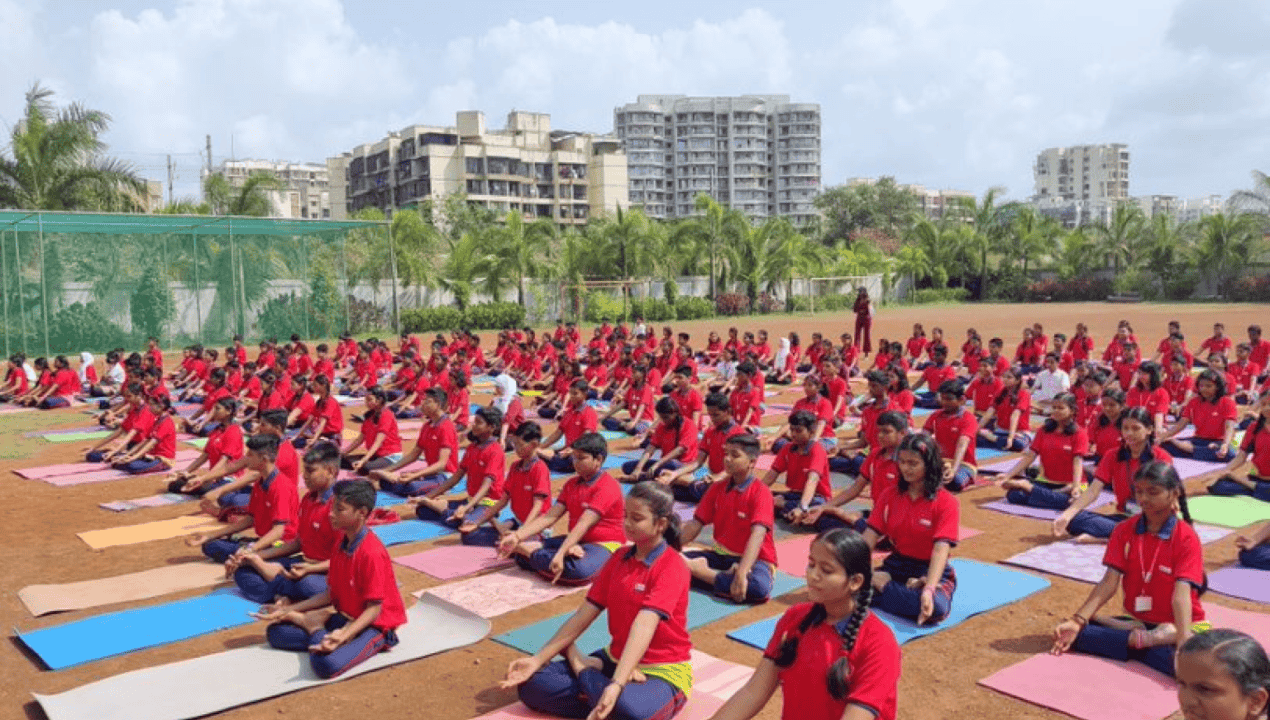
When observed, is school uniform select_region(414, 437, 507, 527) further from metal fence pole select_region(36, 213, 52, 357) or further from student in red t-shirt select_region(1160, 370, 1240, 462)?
metal fence pole select_region(36, 213, 52, 357)

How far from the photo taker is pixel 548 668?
15.5ft

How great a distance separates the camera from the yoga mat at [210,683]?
496cm

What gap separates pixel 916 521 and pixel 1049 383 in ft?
31.3

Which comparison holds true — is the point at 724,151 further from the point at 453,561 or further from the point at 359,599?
the point at 359,599

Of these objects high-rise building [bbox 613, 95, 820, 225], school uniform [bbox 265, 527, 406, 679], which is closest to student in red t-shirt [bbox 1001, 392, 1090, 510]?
school uniform [bbox 265, 527, 406, 679]

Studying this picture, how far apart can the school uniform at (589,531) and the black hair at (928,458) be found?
1934 mm

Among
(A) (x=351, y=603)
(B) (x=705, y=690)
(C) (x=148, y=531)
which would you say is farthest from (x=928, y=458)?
(C) (x=148, y=531)

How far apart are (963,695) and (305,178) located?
138m

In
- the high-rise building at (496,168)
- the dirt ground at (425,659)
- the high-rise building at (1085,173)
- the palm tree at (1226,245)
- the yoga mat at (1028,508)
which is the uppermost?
the high-rise building at (1085,173)

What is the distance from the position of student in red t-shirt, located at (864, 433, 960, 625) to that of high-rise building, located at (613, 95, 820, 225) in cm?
10755

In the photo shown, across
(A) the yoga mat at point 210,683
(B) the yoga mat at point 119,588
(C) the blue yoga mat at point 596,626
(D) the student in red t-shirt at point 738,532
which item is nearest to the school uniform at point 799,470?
(C) the blue yoga mat at point 596,626

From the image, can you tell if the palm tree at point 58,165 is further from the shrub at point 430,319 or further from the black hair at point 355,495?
the black hair at point 355,495

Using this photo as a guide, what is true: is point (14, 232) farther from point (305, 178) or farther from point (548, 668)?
point (305, 178)

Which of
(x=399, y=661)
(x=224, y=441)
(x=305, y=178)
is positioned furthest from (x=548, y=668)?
(x=305, y=178)
